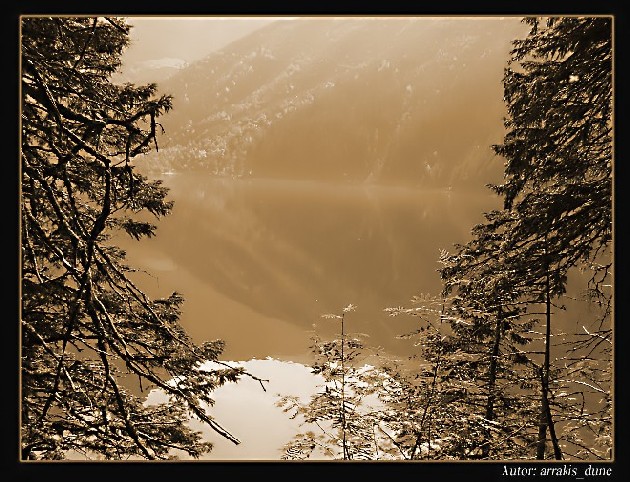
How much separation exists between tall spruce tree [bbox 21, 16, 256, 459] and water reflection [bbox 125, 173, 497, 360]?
4.25 metres

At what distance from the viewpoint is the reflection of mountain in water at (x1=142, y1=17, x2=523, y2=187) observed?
7706cm

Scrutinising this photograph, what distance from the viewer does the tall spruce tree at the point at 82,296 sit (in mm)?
1877

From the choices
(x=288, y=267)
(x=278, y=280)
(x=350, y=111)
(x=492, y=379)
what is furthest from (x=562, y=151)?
(x=350, y=111)

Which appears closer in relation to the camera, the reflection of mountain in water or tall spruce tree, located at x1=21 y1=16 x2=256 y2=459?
tall spruce tree, located at x1=21 y1=16 x2=256 y2=459

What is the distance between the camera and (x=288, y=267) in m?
23.7

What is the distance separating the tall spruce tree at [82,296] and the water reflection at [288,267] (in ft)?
13.9

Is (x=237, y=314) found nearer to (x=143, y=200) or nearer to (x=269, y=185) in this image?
(x=143, y=200)

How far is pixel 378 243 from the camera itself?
2797 cm

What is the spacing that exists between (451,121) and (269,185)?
147 feet

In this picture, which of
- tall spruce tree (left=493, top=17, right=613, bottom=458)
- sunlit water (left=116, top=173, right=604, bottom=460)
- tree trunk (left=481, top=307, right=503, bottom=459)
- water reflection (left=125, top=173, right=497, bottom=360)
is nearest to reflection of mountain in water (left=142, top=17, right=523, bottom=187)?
water reflection (left=125, top=173, right=497, bottom=360)

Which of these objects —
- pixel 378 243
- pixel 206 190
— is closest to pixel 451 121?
pixel 206 190

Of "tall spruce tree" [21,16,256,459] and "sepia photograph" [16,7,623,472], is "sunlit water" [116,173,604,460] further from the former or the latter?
"tall spruce tree" [21,16,256,459]

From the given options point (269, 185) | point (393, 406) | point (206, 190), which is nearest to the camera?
point (393, 406)

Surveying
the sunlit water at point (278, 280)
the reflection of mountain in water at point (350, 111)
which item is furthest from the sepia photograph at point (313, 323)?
the reflection of mountain in water at point (350, 111)
